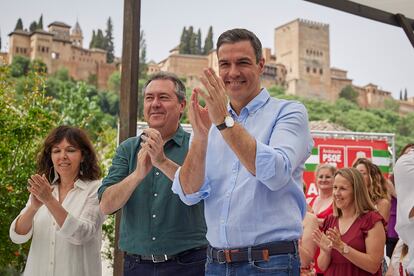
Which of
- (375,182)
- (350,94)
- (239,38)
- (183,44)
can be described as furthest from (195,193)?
(350,94)

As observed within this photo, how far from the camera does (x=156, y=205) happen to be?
84.0 inches

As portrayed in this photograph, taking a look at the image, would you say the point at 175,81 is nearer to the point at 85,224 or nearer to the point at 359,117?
the point at 85,224

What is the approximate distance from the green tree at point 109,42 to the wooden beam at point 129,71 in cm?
6844

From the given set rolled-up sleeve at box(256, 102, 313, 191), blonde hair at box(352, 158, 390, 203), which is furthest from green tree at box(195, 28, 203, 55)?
rolled-up sleeve at box(256, 102, 313, 191)

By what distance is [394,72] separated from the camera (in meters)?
69.9

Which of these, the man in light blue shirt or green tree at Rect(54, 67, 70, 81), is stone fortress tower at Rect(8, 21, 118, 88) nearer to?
green tree at Rect(54, 67, 70, 81)

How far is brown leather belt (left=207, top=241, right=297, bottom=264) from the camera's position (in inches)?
59.6

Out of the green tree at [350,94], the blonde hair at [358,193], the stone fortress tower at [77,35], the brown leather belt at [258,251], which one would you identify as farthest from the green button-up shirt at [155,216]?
the stone fortress tower at [77,35]

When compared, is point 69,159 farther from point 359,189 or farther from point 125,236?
point 359,189

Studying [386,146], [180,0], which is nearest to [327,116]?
[180,0]

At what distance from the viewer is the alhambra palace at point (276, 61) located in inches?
2638

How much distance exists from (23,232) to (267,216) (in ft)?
4.39

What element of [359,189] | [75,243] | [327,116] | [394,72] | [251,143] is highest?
[394,72]

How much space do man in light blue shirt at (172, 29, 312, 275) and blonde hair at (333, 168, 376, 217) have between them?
1447 mm
